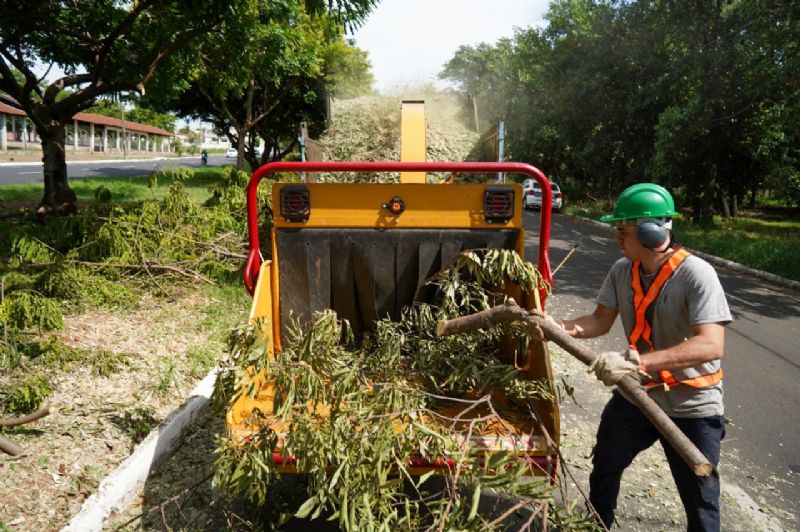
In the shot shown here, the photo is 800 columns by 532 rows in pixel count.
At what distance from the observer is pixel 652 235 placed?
2.49 meters

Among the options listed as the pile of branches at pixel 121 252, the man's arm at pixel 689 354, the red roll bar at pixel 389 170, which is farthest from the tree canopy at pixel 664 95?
the man's arm at pixel 689 354

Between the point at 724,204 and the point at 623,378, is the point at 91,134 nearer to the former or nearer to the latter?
the point at 724,204

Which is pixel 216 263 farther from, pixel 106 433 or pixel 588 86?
pixel 588 86

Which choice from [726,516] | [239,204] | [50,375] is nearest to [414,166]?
[726,516]

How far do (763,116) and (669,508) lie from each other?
17457mm

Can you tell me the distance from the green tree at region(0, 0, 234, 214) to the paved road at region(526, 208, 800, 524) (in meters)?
7.55

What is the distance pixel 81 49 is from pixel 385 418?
11532 mm

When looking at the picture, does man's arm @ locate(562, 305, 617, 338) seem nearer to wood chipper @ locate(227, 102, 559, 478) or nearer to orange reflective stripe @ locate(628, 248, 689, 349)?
orange reflective stripe @ locate(628, 248, 689, 349)

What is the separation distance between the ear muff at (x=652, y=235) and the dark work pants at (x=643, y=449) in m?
0.80

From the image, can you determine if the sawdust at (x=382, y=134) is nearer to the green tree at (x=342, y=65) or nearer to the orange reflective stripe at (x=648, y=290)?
the orange reflective stripe at (x=648, y=290)

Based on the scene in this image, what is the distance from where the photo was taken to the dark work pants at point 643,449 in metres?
2.42

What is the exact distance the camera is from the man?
233cm

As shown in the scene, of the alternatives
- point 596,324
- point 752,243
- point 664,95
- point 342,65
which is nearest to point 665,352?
point 596,324

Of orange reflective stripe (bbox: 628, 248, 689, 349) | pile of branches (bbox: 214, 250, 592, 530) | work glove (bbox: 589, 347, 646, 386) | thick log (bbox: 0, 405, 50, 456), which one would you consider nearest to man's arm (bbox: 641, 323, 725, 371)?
work glove (bbox: 589, 347, 646, 386)
